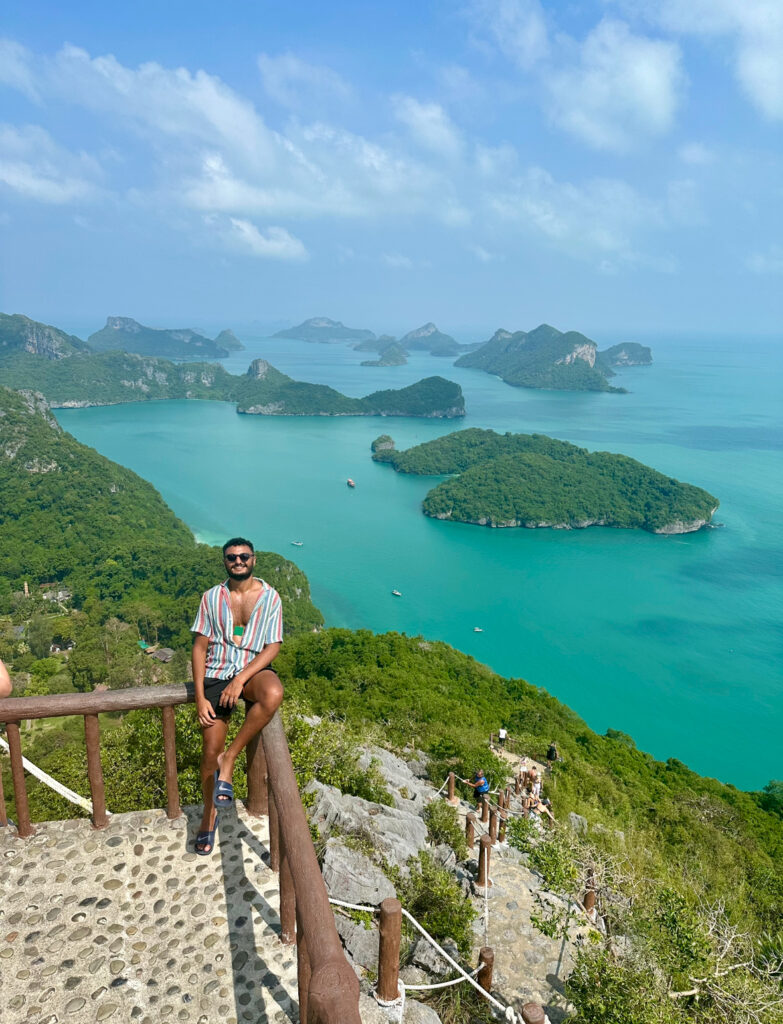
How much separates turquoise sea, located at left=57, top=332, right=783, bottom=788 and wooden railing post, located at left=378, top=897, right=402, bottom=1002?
96.1 feet

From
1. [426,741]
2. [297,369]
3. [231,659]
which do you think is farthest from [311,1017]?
[297,369]

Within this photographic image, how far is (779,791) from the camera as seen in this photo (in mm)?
20828

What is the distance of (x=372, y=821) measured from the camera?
548cm

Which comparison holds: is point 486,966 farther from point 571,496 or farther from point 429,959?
point 571,496

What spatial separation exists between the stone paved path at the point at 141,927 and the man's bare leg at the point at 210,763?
183mm

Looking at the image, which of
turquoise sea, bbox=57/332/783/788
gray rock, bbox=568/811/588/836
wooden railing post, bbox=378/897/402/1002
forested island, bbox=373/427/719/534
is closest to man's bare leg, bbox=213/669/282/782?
wooden railing post, bbox=378/897/402/1002

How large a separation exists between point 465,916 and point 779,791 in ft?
67.9

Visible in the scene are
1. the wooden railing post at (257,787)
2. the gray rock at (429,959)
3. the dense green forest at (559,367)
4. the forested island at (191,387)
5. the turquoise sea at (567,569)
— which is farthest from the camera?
the dense green forest at (559,367)

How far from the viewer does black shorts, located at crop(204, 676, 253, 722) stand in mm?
2947

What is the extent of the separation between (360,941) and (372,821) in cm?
196

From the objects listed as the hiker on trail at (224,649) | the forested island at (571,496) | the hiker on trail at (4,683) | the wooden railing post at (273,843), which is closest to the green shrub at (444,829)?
the wooden railing post at (273,843)

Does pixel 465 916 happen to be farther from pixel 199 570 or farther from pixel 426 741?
pixel 199 570

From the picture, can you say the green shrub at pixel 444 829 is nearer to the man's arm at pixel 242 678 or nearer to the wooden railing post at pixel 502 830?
the wooden railing post at pixel 502 830

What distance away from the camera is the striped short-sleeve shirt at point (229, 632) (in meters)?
2.97
